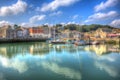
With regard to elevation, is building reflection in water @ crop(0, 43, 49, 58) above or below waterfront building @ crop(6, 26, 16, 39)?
below

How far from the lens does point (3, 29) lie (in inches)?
1031

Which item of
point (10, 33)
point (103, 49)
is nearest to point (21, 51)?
point (103, 49)

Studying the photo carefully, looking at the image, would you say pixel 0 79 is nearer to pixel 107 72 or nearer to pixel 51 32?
pixel 107 72

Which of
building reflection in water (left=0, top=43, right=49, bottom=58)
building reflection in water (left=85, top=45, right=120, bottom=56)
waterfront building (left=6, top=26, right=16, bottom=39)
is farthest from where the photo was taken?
waterfront building (left=6, top=26, right=16, bottom=39)

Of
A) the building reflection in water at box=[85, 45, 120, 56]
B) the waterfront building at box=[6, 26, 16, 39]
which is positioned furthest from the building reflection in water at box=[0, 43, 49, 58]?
the waterfront building at box=[6, 26, 16, 39]

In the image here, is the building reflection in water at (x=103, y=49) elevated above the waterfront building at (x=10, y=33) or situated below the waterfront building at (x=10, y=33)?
below

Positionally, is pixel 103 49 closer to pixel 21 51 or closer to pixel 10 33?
pixel 21 51

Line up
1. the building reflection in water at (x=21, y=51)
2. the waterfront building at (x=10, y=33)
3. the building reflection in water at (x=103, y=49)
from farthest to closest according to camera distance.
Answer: the waterfront building at (x=10, y=33) → the building reflection in water at (x=103, y=49) → the building reflection in water at (x=21, y=51)

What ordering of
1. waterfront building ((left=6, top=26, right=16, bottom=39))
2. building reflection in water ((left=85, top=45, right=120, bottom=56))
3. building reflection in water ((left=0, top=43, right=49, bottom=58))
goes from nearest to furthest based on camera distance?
building reflection in water ((left=0, top=43, right=49, bottom=58)) < building reflection in water ((left=85, top=45, right=120, bottom=56)) < waterfront building ((left=6, top=26, right=16, bottom=39))

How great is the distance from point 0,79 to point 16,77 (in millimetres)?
354

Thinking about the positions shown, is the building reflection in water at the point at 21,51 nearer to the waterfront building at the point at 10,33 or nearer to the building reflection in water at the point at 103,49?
the building reflection in water at the point at 103,49

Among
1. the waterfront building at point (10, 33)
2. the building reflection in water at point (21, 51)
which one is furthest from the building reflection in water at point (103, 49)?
the waterfront building at point (10, 33)

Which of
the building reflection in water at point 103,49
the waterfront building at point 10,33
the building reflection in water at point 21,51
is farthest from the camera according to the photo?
the waterfront building at point 10,33

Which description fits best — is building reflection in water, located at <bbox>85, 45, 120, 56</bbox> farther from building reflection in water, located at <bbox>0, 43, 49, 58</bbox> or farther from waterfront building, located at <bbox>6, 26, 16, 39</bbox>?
waterfront building, located at <bbox>6, 26, 16, 39</bbox>
